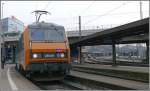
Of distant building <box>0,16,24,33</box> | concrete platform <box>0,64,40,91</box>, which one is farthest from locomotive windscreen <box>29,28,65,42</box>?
distant building <box>0,16,24,33</box>

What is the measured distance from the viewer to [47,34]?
61.6 ft

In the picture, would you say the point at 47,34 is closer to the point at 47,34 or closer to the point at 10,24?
the point at 47,34

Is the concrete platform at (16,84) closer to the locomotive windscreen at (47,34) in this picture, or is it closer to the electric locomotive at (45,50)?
the electric locomotive at (45,50)

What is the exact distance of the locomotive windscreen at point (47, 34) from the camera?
18.5m

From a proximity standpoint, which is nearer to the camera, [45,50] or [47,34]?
[45,50]

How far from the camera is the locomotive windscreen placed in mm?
18453

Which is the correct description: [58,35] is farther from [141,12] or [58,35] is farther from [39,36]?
[141,12]

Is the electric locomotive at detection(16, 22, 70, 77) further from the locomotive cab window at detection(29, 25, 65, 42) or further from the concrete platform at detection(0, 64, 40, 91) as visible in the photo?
the concrete platform at detection(0, 64, 40, 91)

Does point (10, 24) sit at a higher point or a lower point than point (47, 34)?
higher

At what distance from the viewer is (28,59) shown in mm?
17312

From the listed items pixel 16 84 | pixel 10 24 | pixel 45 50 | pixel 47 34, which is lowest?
pixel 16 84

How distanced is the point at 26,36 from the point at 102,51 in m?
117

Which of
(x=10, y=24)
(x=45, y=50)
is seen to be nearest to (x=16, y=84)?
(x=45, y=50)

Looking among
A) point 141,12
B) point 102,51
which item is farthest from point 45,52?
point 102,51
